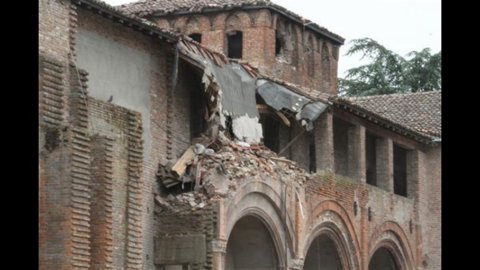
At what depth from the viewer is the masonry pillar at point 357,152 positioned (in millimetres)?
33312

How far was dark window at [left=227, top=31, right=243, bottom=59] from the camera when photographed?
3569cm

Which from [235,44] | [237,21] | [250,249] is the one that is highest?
[237,21]

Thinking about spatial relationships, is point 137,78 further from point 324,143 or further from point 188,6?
point 188,6

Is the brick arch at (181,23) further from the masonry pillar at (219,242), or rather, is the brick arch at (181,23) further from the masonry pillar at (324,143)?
the masonry pillar at (219,242)

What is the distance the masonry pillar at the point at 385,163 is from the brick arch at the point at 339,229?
3.18 meters

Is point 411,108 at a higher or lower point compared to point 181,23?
lower

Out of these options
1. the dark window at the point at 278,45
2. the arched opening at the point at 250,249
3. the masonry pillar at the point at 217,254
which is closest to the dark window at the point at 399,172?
the dark window at the point at 278,45

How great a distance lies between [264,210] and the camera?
89.4 feet

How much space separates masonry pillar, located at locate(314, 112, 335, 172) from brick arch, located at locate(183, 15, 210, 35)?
563 centimetres

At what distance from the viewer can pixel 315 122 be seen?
31.4m

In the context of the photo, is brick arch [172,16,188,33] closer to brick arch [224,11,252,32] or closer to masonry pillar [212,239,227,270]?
brick arch [224,11,252,32]

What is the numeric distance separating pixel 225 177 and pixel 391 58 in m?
29.9

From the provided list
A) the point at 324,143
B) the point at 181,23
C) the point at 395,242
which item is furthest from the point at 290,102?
the point at 395,242

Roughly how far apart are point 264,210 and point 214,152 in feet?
6.50
